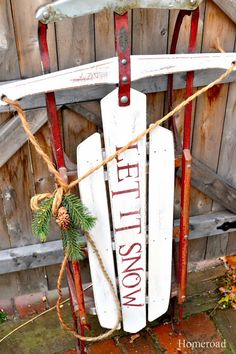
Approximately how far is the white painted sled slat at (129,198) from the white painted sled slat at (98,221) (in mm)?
38

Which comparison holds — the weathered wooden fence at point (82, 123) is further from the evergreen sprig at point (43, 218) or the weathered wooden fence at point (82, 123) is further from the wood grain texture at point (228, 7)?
the evergreen sprig at point (43, 218)

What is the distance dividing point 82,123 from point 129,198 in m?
0.49

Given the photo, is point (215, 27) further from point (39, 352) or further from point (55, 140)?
point (39, 352)

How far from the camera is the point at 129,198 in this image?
1.99 metres

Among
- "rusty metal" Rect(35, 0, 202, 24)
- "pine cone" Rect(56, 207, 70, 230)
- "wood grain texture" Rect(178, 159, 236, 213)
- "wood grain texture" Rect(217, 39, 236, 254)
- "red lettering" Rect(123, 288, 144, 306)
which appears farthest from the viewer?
"wood grain texture" Rect(178, 159, 236, 213)

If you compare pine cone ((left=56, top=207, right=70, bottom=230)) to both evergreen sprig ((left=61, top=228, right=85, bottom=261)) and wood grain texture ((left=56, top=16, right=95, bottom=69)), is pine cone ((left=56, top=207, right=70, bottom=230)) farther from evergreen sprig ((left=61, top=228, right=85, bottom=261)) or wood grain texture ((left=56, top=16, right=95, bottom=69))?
wood grain texture ((left=56, top=16, right=95, bottom=69))

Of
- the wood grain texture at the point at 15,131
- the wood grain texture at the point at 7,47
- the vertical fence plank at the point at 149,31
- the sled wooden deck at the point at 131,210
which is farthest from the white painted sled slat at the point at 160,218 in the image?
the wood grain texture at the point at 7,47

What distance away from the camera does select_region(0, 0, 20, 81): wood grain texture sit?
6.15 feet

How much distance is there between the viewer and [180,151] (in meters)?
2.03

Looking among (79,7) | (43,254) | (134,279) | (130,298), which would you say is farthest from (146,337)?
(79,7)

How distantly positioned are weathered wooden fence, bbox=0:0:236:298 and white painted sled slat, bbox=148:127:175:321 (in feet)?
1.31

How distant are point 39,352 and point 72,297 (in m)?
0.54

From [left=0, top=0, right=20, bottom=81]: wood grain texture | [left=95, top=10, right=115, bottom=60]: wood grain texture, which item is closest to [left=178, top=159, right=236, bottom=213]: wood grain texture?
[left=95, top=10, right=115, bottom=60]: wood grain texture

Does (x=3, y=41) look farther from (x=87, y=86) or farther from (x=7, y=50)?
(x=87, y=86)
